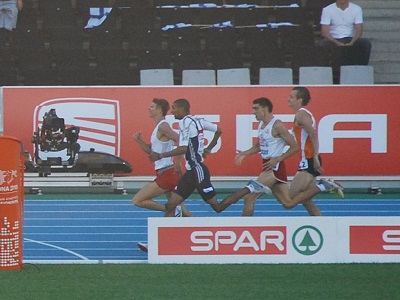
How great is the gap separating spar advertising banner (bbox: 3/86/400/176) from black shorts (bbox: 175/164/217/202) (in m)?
5.56

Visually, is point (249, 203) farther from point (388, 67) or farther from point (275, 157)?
point (388, 67)

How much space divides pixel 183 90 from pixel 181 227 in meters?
7.64

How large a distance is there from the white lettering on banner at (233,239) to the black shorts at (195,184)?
1.74m

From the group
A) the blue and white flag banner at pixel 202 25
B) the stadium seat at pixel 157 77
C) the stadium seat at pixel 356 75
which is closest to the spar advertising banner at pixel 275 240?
the stadium seat at pixel 157 77

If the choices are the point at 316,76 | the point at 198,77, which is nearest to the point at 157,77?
the point at 198,77

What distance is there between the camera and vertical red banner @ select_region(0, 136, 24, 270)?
12.0 metres

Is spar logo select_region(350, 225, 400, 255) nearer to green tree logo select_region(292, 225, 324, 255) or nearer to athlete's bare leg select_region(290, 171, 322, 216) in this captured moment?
green tree logo select_region(292, 225, 324, 255)

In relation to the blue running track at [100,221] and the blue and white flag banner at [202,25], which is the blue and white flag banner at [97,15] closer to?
the blue and white flag banner at [202,25]

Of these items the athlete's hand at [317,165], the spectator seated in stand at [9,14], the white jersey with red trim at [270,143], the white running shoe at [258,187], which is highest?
the spectator seated in stand at [9,14]

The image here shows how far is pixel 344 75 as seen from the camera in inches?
818

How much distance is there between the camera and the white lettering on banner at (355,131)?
20094 millimetres

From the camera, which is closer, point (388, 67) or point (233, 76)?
point (233, 76)

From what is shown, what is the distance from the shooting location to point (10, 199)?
39.3 ft

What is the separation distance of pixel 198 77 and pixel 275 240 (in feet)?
27.0
